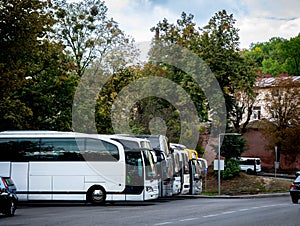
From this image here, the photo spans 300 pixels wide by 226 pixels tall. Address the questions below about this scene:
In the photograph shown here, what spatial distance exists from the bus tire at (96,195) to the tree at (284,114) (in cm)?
4546

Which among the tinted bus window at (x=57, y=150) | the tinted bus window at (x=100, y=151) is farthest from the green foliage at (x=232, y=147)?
the tinted bus window at (x=57, y=150)

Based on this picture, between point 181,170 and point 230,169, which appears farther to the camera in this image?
point 230,169

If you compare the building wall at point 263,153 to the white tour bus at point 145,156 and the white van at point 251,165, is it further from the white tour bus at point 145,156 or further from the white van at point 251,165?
the white tour bus at point 145,156

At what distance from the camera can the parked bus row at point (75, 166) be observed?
3062cm

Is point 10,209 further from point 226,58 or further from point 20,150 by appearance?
point 226,58

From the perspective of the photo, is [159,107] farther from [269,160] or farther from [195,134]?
[269,160]

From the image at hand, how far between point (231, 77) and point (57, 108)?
17.7 m

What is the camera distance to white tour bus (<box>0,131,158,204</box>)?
3062cm

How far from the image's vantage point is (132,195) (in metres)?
30.7

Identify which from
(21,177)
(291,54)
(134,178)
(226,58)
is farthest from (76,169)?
(291,54)

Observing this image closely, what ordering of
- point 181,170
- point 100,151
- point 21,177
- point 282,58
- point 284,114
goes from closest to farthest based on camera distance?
point 100,151 → point 21,177 → point 181,170 → point 284,114 → point 282,58

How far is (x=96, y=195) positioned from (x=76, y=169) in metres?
1.65

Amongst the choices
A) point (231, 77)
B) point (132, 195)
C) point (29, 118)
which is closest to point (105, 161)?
point (132, 195)

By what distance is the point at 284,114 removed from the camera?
7500cm
